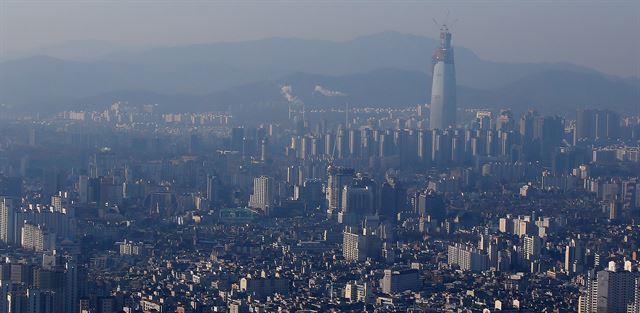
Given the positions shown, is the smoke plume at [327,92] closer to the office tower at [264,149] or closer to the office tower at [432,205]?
Answer: the office tower at [264,149]

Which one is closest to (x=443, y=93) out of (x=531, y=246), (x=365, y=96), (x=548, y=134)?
(x=365, y=96)

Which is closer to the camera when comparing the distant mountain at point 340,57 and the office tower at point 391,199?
the office tower at point 391,199

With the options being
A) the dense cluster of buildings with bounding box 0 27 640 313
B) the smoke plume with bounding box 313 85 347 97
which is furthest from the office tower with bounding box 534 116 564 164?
the smoke plume with bounding box 313 85 347 97

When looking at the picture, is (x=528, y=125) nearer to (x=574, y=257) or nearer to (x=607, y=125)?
(x=607, y=125)

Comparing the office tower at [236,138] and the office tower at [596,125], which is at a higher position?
the office tower at [596,125]

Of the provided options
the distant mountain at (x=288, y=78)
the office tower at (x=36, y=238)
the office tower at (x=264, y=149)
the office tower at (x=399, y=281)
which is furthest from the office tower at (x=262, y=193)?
the office tower at (x=399, y=281)

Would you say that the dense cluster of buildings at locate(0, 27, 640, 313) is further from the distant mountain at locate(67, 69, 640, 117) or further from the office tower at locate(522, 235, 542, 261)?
the distant mountain at locate(67, 69, 640, 117)
